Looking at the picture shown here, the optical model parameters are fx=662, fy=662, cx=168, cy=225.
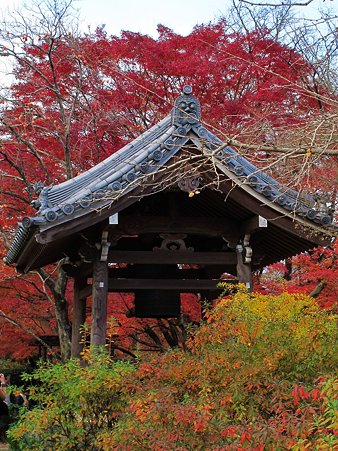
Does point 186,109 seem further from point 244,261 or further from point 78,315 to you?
point 78,315

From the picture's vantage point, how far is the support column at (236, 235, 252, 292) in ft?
28.6

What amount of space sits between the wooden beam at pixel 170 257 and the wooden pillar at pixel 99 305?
226 mm

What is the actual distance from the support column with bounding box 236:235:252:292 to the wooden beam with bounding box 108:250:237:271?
15 centimetres

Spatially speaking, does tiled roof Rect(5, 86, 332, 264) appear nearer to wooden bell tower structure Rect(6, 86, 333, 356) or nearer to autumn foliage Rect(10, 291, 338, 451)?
wooden bell tower structure Rect(6, 86, 333, 356)

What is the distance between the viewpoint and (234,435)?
399cm

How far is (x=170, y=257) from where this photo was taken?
8695 millimetres

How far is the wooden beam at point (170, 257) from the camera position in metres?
8.50

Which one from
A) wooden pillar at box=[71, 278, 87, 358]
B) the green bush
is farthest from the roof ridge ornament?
wooden pillar at box=[71, 278, 87, 358]

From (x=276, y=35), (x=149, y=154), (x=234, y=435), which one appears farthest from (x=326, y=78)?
(x=234, y=435)

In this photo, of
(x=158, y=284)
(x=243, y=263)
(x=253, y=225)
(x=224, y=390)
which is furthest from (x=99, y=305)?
(x=224, y=390)

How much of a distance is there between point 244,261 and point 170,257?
0.98 meters

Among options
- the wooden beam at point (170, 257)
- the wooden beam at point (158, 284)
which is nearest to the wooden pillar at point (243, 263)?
the wooden beam at point (170, 257)

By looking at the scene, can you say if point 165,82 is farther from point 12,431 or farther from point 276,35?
point 12,431

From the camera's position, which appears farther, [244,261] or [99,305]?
[244,261]
